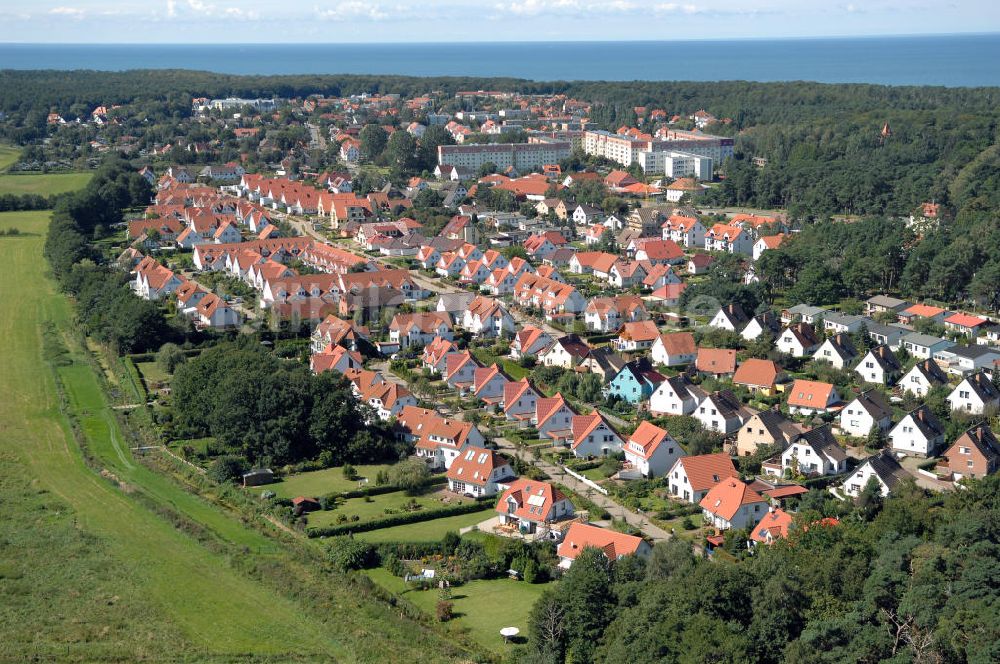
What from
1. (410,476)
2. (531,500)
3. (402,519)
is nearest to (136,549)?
(402,519)

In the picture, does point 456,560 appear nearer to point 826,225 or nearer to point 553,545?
point 553,545

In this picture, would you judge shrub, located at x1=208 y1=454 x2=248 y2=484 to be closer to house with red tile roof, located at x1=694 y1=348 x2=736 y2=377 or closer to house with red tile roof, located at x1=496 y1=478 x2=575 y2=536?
house with red tile roof, located at x1=496 y1=478 x2=575 y2=536

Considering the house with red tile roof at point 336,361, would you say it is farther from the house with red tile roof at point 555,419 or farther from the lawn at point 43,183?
the lawn at point 43,183

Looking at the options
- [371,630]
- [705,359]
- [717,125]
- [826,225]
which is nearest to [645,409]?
[705,359]

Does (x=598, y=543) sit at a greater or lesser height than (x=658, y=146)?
lesser

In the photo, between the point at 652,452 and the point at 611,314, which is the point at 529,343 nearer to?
the point at 611,314

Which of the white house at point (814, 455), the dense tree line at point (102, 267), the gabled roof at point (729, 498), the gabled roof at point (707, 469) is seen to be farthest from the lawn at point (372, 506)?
the dense tree line at point (102, 267)
